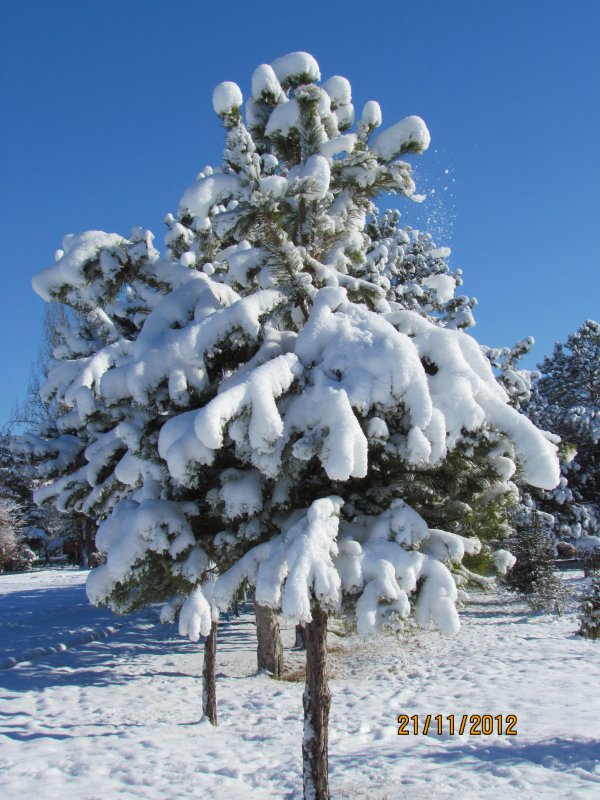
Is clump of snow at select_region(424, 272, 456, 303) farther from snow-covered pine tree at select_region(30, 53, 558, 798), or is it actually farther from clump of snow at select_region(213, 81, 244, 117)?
clump of snow at select_region(213, 81, 244, 117)

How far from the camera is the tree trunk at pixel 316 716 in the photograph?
4.71m

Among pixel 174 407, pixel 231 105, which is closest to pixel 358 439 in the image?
pixel 174 407

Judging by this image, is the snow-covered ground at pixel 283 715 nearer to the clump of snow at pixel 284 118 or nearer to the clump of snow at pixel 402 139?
Answer: the clump of snow at pixel 402 139

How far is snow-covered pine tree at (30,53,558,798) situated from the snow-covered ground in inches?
91.4

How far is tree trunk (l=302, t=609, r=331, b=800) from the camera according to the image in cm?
471

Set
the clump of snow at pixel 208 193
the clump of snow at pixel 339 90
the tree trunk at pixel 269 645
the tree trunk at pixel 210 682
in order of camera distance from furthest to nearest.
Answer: the tree trunk at pixel 269 645
the tree trunk at pixel 210 682
the clump of snow at pixel 339 90
the clump of snow at pixel 208 193

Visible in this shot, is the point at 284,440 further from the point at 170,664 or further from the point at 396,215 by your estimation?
the point at 396,215

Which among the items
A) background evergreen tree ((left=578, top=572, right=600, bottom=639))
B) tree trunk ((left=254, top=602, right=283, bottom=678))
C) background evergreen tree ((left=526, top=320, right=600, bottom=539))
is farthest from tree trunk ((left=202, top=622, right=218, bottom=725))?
background evergreen tree ((left=526, top=320, right=600, bottom=539))

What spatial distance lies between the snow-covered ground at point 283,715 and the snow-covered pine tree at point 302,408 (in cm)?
232

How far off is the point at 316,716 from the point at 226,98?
481cm

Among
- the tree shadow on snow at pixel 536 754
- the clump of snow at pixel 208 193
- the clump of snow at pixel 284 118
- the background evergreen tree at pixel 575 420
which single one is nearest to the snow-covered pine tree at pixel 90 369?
the clump of snow at pixel 208 193

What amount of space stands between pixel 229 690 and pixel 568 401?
2420 cm

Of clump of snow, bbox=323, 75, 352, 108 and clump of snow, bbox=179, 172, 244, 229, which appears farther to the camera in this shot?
clump of snow, bbox=323, 75, 352, 108

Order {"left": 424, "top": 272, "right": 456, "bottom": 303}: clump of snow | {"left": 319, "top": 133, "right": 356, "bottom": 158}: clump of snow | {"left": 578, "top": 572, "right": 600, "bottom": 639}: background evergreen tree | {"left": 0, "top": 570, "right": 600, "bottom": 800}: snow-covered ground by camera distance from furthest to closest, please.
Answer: {"left": 578, "top": 572, "right": 600, "bottom": 639}: background evergreen tree
{"left": 0, "top": 570, "right": 600, "bottom": 800}: snow-covered ground
{"left": 424, "top": 272, "right": 456, "bottom": 303}: clump of snow
{"left": 319, "top": 133, "right": 356, "bottom": 158}: clump of snow
